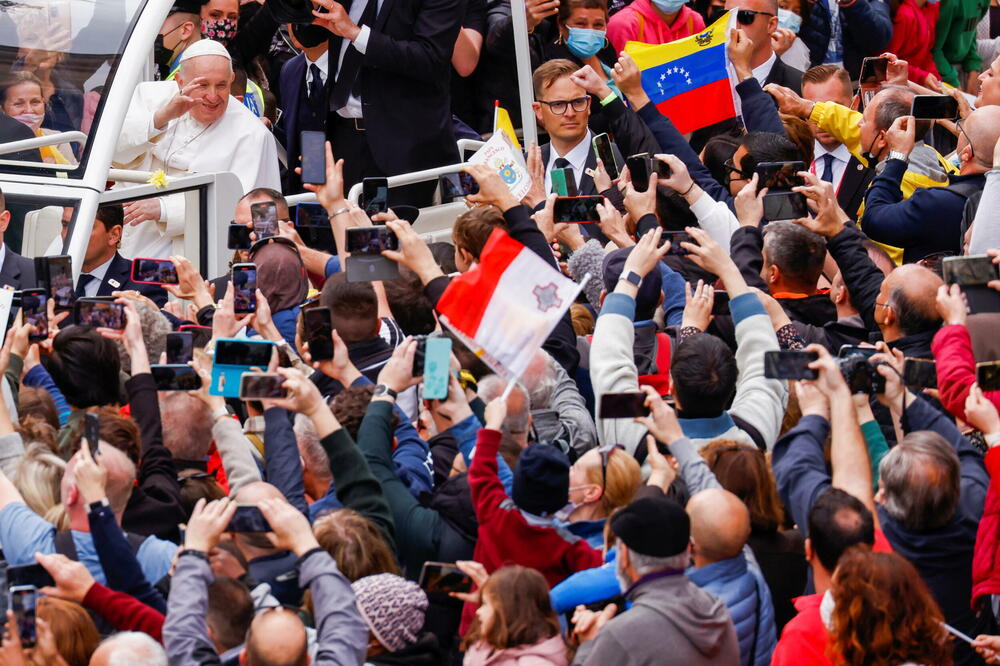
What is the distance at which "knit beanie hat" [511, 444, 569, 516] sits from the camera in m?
4.86

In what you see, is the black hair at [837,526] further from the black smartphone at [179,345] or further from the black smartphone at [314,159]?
the black smartphone at [314,159]

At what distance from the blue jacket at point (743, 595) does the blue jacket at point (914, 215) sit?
Answer: 9.57 feet

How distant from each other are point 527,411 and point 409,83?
10.6ft

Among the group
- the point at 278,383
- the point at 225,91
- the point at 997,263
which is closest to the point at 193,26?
the point at 225,91

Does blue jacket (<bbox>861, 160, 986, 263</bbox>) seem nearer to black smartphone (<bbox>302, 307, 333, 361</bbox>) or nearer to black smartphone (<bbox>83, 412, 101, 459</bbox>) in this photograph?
black smartphone (<bbox>302, 307, 333, 361</bbox>)

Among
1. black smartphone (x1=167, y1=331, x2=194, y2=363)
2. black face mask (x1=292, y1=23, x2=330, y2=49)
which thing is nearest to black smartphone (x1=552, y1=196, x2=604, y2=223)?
black smartphone (x1=167, y1=331, x2=194, y2=363)

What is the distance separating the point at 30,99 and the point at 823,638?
4.78 m

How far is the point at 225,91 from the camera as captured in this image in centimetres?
857

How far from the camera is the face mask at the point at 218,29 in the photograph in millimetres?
9820

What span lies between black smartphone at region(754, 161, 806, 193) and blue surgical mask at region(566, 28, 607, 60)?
2.81 m

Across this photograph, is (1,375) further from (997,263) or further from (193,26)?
(193,26)

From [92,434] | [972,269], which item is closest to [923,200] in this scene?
[972,269]

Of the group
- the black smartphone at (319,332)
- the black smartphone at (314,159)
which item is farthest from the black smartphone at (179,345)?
the black smartphone at (314,159)

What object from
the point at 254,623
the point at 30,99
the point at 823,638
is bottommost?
the point at 823,638
